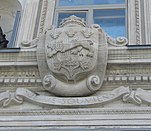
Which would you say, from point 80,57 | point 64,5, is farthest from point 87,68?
point 64,5

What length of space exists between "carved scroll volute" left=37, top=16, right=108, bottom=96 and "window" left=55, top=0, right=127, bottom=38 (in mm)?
1472

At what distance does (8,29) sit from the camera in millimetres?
10117

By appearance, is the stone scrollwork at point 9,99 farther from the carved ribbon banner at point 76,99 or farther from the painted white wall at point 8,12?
the painted white wall at point 8,12

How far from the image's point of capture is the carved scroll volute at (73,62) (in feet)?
23.5

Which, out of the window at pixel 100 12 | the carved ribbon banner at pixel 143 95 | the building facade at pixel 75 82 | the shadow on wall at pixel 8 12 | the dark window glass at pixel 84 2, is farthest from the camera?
the shadow on wall at pixel 8 12

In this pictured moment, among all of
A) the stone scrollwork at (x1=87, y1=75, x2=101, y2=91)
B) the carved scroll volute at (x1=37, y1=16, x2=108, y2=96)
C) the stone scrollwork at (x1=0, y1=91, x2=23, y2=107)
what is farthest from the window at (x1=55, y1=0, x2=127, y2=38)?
the stone scrollwork at (x1=0, y1=91, x2=23, y2=107)

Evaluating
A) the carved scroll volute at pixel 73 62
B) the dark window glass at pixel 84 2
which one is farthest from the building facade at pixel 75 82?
the dark window glass at pixel 84 2

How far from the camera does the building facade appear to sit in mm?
6887

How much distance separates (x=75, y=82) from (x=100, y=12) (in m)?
2.43

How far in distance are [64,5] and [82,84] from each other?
2.74 meters

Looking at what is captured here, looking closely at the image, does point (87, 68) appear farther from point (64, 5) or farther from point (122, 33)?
point (64, 5)

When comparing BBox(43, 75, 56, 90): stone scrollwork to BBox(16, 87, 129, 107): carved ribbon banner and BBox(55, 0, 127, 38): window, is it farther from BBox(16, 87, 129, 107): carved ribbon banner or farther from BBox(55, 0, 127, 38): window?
BBox(55, 0, 127, 38): window

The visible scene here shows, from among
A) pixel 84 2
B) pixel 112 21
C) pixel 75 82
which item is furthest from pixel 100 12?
pixel 75 82

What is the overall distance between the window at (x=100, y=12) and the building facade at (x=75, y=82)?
1071mm
